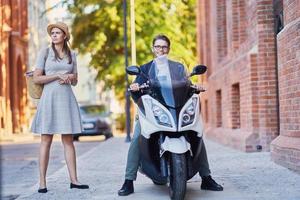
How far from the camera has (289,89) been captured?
8.62m

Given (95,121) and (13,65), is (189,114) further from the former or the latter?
(13,65)

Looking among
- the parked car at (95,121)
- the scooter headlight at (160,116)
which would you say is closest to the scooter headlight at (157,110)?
the scooter headlight at (160,116)

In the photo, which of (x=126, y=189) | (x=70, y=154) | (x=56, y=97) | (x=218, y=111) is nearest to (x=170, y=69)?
(x=126, y=189)

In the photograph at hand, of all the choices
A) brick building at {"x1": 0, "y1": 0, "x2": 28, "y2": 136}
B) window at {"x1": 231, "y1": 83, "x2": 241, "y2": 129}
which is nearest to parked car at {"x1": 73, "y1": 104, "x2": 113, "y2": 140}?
brick building at {"x1": 0, "y1": 0, "x2": 28, "y2": 136}

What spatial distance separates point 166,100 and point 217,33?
11.8 m

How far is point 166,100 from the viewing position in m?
5.87

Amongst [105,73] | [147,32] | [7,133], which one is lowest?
[7,133]

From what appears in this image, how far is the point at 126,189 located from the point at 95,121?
21.3 m

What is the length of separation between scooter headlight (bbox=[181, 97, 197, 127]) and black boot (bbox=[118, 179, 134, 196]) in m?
1.29

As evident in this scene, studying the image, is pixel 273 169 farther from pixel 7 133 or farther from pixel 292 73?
pixel 7 133

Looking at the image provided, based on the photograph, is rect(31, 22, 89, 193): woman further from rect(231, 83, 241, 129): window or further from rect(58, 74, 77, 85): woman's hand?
rect(231, 83, 241, 129): window

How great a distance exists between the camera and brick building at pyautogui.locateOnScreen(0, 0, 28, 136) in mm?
32050

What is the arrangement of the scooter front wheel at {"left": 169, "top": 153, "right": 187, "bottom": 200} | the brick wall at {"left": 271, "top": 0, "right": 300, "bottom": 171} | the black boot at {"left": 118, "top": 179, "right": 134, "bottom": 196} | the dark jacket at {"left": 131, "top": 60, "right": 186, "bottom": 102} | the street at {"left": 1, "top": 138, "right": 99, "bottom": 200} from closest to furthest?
the scooter front wheel at {"left": 169, "top": 153, "right": 187, "bottom": 200} → the dark jacket at {"left": 131, "top": 60, "right": 186, "bottom": 102} → the black boot at {"left": 118, "top": 179, "right": 134, "bottom": 196} → the brick wall at {"left": 271, "top": 0, "right": 300, "bottom": 171} → the street at {"left": 1, "top": 138, "right": 99, "bottom": 200}

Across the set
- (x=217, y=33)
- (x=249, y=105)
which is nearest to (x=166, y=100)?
(x=249, y=105)
